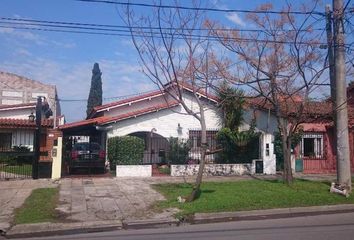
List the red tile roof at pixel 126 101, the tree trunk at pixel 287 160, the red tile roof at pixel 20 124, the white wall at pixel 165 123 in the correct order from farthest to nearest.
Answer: the red tile roof at pixel 20 124 < the red tile roof at pixel 126 101 < the white wall at pixel 165 123 < the tree trunk at pixel 287 160

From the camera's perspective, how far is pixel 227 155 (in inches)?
931

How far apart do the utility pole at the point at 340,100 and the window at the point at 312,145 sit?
8.59 metres

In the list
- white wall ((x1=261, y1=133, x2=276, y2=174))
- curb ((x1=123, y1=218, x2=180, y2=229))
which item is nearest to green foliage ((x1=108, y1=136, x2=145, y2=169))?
white wall ((x1=261, y1=133, x2=276, y2=174))

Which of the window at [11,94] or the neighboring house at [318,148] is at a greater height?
the window at [11,94]

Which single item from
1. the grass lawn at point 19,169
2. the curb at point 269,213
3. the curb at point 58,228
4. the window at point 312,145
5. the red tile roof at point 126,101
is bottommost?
the curb at point 58,228

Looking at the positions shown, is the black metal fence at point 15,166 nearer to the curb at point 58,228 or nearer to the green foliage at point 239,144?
the curb at point 58,228

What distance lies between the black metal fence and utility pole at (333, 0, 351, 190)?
12343mm

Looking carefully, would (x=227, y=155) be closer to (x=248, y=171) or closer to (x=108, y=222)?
(x=248, y=171)

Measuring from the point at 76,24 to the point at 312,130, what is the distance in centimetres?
1394

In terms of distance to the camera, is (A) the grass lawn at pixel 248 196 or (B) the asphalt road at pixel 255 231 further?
(A) the grass lawn at pixel 248 196

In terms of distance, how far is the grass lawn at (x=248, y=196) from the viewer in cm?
1263

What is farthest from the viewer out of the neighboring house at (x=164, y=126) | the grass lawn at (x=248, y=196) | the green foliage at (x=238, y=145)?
the green foliage at (x=238, y=145)

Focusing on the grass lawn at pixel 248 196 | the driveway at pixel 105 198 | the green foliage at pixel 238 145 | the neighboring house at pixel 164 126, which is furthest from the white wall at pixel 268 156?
the driveway at pixel 105 198

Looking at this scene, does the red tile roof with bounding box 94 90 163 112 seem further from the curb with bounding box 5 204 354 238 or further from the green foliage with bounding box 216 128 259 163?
the curb with bounding box 5 204 354 238
